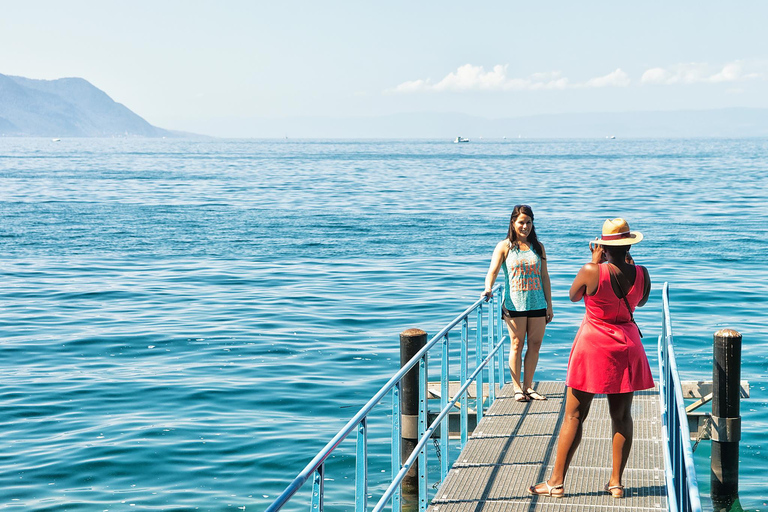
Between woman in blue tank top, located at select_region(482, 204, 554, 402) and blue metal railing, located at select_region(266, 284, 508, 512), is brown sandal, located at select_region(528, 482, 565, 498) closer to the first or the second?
blue metal railing, located at select_region(266, 284, 508, 512)

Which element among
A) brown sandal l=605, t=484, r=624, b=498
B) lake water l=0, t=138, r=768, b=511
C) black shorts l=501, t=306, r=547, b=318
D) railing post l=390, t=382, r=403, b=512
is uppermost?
black shorts l=501, t=306, r=547, b=318

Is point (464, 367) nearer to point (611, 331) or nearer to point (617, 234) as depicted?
point (611, 331)

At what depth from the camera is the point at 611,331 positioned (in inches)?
223

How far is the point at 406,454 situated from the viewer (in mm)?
8516

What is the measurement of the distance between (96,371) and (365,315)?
5733 mm

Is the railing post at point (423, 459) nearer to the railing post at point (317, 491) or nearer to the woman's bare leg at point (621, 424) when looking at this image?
the woman's bare leg at point (621, 424)

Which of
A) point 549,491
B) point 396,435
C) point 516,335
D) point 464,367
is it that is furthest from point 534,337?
point 396,435

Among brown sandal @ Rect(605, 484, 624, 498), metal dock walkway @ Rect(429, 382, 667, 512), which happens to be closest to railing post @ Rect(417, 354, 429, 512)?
metal dock walkway @ Rect(429, 382, 667, 512)

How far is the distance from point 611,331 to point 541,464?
67.5 inches

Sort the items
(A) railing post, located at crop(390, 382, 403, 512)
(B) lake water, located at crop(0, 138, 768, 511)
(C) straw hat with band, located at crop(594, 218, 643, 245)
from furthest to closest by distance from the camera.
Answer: (B) lake water, located at crop(0, 138, 768, 511)
(A) railing post, located at crop(390, 382, 403, 512)
(C) straw hat with band, located at crop(594, 218, 643, 245)

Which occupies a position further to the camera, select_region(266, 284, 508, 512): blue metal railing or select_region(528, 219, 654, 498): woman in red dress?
select_region(528, 219, 654, 498): woman in red dress

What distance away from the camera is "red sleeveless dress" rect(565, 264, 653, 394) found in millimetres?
5625

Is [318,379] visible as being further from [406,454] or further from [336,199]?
[336,199]

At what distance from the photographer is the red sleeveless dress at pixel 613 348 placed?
562 cm
